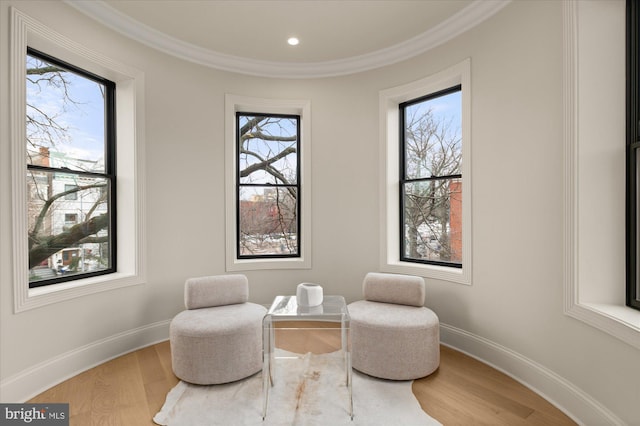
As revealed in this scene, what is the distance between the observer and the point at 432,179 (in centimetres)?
314

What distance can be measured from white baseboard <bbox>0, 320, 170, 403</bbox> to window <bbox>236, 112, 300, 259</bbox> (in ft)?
3.82

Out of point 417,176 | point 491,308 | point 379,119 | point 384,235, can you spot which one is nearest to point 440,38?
point 379,119

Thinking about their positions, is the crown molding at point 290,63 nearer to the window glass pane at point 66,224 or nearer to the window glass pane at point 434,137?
the window glass pane at point 434,137

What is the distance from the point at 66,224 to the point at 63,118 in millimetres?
847

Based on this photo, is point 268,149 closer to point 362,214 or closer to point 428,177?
point 362,214

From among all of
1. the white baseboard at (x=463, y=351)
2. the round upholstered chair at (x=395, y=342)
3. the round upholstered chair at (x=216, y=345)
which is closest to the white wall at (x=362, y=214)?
the white baseboard at (x=463, y=351)

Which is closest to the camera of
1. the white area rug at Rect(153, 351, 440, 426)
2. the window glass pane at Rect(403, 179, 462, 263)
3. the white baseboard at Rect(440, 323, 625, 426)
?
the white baseboard at Rect(440, 323, 625, 426)

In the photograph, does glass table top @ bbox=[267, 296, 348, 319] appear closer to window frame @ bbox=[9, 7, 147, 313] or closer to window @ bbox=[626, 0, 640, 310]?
window frame @ bbox=[9, 7, 147, 313]

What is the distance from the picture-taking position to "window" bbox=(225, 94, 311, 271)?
3580 millimetres

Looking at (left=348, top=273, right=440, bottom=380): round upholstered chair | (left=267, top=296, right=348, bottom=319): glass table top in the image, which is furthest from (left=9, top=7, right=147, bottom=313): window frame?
(left=348, top=273, right=440, bottom=380): round upholstered chair

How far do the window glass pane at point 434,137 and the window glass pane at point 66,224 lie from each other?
2972 mm

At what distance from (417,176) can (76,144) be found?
3113mm

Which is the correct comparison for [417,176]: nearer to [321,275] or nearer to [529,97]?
[529,97]

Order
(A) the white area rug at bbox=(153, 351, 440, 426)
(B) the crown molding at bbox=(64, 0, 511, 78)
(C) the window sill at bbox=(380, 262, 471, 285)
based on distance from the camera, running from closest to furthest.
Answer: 1. (A) the white area rug at bbox=(153, 351, 440, 426)
2. (B) the crown molding at bbox=(64, 0, 511, 78)
3. (C) the window sill at bbox=(380, 262, 471, 285)
